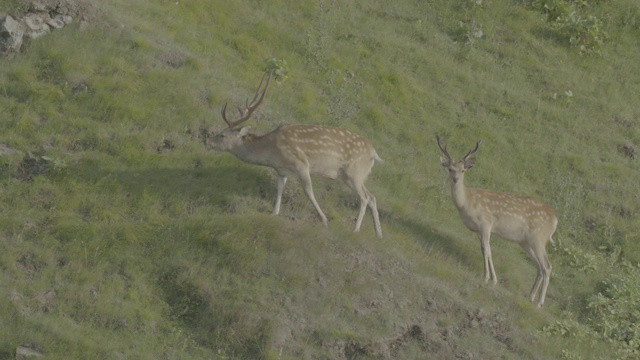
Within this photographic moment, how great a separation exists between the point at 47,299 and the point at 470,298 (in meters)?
6.46

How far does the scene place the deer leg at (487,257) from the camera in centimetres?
1820

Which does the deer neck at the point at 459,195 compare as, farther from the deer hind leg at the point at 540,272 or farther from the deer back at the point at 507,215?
the deer hind leg at the point at 540,272

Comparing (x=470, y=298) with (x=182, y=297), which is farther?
(x=470, y=298)

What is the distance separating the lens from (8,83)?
19.4 meters

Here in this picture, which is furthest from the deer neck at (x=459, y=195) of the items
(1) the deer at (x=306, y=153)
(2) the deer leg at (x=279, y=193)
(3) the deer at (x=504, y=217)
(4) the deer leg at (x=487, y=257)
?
(2) the deer leg at (x=279, y=193)

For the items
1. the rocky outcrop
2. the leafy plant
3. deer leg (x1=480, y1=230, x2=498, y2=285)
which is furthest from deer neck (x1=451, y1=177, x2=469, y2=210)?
the rocky outcrop

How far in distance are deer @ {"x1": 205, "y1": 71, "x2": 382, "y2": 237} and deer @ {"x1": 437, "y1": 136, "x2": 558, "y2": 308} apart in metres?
1.78

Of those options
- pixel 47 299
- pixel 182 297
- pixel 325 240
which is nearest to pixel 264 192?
pixel 325 240

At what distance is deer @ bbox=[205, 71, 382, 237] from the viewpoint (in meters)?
17.5

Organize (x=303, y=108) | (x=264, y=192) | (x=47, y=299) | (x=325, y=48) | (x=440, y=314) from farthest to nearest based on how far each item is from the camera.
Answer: (x=325, y=48) < (x=303, y=108) < (x=264, y=192) < (x=440, y=314) < (x=47, y=299)

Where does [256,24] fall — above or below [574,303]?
above

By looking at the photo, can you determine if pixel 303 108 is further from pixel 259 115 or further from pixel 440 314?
pixel 440 314

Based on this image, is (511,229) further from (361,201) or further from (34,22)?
(34,22)

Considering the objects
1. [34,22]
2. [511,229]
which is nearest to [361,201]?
[511,229]
